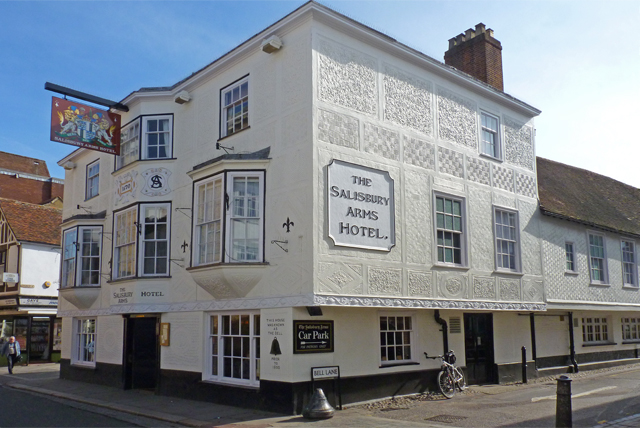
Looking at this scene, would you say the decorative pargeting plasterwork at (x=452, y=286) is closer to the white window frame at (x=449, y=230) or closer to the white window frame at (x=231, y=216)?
the white window frame at (x=449, y=230)

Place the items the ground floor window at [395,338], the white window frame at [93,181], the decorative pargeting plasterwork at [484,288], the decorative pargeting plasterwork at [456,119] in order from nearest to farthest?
the ground floor window at [395,338]
the decorative pargeting plasterwork at [484,288]
the decorative pargeting plasterwork at [456,119]
the white window frame at [93,181]

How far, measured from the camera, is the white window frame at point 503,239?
53.8 feet

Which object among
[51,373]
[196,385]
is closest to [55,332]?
[51,373]

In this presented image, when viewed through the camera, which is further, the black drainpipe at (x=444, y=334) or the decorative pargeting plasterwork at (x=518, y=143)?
the decorative pargeting plasterwork at (x=518, y=143)

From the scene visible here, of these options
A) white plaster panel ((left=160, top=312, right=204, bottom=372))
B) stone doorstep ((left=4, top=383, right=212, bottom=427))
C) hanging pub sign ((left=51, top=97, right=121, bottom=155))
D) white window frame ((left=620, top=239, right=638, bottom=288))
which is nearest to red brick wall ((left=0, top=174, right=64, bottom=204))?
stone doorstep ((left=4, top=383, right=212, bottom=427))

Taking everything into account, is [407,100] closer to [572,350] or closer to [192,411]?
[192,411]

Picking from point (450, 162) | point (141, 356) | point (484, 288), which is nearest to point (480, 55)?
point (450, 162)

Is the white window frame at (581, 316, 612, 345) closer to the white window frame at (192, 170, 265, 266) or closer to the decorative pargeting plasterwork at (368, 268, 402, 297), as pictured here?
the decorative pargeting plasterwork at (368, 268, 402, 297)

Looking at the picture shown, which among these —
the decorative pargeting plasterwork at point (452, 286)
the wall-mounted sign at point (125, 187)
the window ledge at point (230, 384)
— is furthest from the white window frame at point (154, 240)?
the decorative pargeting plasterwork at point (452, 286)

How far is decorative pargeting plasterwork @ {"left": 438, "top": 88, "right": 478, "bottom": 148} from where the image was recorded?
15594 millimetres

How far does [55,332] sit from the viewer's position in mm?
28281

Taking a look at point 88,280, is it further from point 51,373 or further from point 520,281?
point 520,281

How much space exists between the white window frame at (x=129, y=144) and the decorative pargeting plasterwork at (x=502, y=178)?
10.3 m

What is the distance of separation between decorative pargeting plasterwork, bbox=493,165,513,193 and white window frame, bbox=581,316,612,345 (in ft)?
22.1
